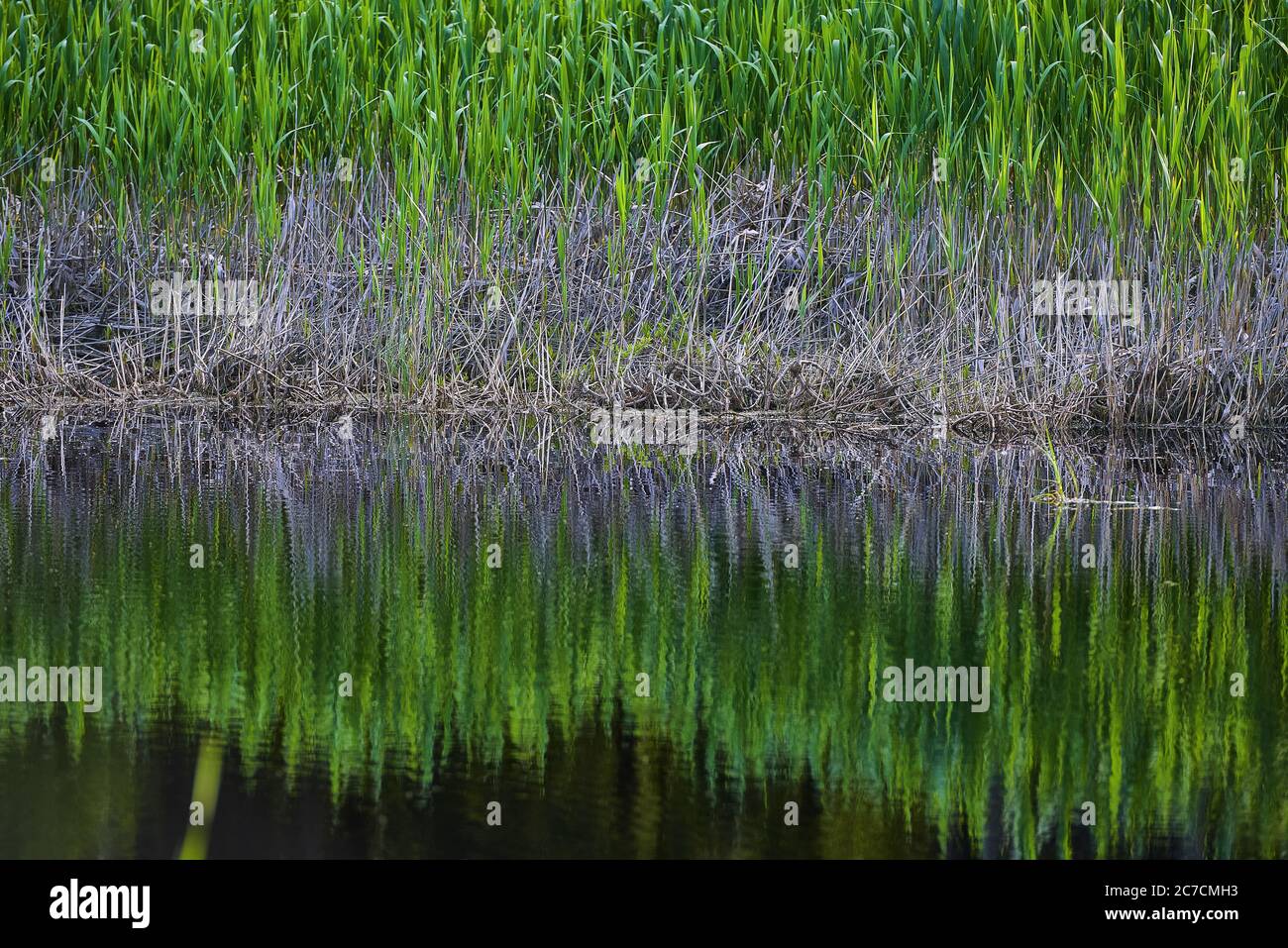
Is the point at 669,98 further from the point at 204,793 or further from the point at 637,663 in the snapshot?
the point at 204,793

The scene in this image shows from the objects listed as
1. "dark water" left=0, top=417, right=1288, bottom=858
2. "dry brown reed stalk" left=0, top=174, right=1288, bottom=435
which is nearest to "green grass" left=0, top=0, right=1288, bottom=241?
"dry brown reed stalk" left=0, top=174, right=1288, bottom=435

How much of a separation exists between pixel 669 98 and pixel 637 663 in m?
4.59

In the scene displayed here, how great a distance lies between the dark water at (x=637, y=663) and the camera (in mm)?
2744

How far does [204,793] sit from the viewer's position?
274 centimetres

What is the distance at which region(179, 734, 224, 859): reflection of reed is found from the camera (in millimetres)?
2551

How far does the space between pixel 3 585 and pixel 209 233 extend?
396 centimetres

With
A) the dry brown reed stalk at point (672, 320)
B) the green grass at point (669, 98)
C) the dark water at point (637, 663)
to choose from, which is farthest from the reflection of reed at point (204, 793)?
the green grass at point (669, 98)

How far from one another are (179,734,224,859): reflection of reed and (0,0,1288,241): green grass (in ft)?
15.9

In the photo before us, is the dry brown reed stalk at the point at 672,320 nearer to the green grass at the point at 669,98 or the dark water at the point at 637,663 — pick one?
the green grass at the point at 669,98

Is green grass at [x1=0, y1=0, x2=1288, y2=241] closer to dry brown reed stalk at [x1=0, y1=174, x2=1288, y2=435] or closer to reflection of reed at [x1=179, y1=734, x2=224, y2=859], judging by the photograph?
dry brown reed stalk at [x1=0, y1=174, x2=1288, y2=435]

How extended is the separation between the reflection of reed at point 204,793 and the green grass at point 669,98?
4.85 meters

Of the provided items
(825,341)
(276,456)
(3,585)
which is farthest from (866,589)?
(825,341)

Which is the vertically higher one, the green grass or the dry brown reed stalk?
the green grass
